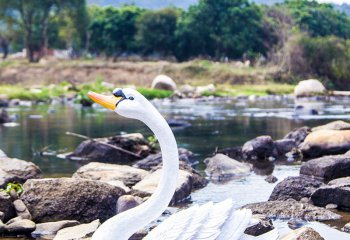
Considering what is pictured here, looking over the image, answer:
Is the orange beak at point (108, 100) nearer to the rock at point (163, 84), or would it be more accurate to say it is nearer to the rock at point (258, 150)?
the rock at point (258, 150)

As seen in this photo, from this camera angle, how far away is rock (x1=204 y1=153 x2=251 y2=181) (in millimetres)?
15507

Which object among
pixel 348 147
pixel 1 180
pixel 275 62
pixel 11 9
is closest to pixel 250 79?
pixel 275 62

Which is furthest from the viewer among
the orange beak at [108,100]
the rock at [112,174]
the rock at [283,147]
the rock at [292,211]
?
the rock at [283,147]

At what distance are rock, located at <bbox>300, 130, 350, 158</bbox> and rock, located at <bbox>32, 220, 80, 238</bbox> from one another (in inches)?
366

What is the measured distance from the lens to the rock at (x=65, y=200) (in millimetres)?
10688

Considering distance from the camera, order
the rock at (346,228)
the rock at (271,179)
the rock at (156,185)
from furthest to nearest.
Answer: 1. the rock at (271,179)
2. the rock at (156,185)
3. the rock at (346,228)

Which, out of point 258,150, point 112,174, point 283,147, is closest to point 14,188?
point 112,174

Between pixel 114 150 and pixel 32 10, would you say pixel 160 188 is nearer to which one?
pixel 114 150

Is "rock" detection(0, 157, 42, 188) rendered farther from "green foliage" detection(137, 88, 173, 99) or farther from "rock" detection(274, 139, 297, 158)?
"green foliage" detection(137, 88, 173, 99)

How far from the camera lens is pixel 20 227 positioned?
33.1ft

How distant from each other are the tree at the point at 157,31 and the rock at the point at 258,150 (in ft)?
189

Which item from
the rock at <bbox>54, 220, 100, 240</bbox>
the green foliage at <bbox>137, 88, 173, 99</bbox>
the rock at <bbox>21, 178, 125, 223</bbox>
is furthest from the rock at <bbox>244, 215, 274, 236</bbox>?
the green foliage at <bbox>137, 88, 173, 99</bbox>

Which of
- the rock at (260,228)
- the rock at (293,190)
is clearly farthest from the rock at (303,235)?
the rock at (293,190)

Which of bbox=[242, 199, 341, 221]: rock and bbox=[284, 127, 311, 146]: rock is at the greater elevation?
bbox=[242, 199, 341, 221]: rock
